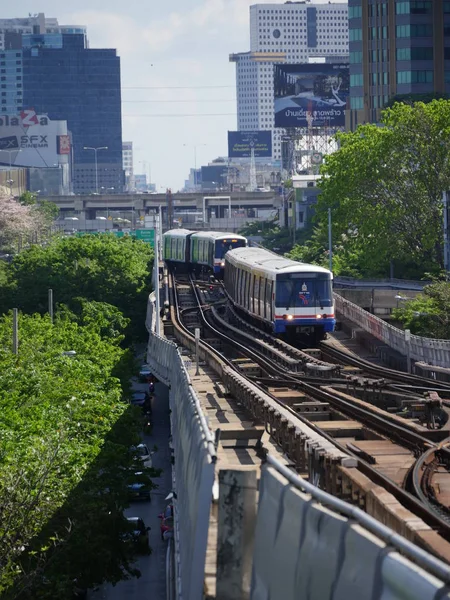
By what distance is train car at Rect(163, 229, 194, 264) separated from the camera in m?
88.6

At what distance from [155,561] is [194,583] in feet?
82.2

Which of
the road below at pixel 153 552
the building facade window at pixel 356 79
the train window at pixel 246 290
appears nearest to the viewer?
the road below at pixel 153 552

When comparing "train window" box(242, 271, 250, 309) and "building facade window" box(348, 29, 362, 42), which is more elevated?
"building facade window" box(348, 29, 362, 42)

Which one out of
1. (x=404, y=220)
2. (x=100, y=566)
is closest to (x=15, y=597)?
(x=100, y=566)

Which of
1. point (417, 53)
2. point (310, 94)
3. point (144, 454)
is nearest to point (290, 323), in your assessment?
point (144, 454)

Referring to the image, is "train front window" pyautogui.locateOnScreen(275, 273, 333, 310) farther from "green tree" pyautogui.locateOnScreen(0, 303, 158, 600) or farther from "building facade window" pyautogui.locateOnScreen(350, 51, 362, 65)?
"building facade window" pyautogui.locateOnScreen(350, 51, 362, 65)

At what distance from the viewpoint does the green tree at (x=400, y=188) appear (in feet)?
241

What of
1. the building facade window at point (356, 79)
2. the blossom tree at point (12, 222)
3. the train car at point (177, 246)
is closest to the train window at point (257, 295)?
the train car at point (177, 246)

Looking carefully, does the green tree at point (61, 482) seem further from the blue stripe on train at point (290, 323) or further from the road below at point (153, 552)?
the blue stripe on train at point (290, 323)

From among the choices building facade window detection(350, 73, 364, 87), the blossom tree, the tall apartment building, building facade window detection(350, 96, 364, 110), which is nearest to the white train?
the blossom tree

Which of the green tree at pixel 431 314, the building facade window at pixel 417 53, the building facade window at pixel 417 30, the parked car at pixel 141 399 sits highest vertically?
the building facade window at pixel 417 30

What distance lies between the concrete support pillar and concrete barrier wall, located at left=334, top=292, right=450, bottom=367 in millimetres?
30834

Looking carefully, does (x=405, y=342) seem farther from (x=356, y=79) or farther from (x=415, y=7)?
(x=356, y=79)

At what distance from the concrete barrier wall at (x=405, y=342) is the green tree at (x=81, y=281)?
20.6 m
